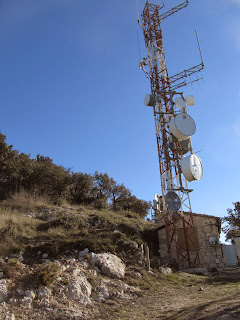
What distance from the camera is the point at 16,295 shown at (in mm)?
6359

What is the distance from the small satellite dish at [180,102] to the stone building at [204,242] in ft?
20.8

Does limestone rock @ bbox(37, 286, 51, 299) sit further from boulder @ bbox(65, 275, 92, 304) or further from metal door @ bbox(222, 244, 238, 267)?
metal door @ bbox(222, 244, 238, 267)

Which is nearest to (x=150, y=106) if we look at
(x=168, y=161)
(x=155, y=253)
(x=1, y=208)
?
(x=168, y=161)

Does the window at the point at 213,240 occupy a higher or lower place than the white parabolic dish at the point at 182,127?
lower

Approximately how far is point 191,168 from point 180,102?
15.2 ft

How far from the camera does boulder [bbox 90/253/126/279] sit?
856cm

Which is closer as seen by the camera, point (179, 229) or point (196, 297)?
point (196, 297)

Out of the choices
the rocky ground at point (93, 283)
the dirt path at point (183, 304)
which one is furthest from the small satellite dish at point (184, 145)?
the dirt path at point (183, 304)

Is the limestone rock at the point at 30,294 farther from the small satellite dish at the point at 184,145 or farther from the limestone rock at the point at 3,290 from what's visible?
the small satellite dish at the point at 184,145

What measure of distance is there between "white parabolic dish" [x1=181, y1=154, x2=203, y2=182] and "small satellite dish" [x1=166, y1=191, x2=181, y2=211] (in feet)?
3.65

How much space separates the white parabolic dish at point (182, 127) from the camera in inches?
565

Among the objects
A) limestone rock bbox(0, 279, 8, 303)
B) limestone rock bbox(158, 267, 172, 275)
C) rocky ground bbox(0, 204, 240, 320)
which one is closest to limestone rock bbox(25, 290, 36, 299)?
rocky ground bbox(0, 204, 240, 320)

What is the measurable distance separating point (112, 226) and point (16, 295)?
7.24m

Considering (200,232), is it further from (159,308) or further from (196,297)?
(159,308)
